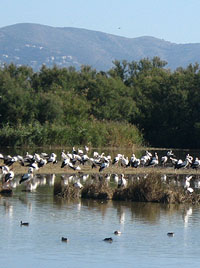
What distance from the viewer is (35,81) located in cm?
7100

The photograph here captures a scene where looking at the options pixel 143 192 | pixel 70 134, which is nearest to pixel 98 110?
pixel 70 134

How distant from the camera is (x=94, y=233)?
784 inches

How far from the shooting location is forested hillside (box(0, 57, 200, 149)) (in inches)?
2183

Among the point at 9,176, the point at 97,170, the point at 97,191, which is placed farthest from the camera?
the point at 97,170

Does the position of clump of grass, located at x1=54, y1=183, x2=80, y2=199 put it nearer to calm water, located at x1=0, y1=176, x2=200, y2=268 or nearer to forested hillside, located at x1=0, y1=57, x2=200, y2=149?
calm water, located at x1=0, y1=176, x2=200, y2=268

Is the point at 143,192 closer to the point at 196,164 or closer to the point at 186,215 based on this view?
the point at 186,215

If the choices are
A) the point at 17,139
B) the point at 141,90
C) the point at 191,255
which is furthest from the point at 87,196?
the point at 141,90

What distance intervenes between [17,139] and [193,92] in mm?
16864

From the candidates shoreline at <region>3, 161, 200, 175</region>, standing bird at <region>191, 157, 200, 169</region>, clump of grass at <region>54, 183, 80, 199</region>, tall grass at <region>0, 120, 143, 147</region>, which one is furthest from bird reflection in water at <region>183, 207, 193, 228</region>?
tall grass at <region>0, 120, 143, 147</region>

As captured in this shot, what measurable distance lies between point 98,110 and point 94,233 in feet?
141

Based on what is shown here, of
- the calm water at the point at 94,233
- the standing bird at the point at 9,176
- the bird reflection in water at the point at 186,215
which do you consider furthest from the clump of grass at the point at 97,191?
the standing bird at the point at 9,176

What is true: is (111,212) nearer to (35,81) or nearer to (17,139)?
(17,139)

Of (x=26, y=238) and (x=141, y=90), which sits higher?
(x=141, y=90)

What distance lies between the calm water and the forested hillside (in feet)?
93.6
